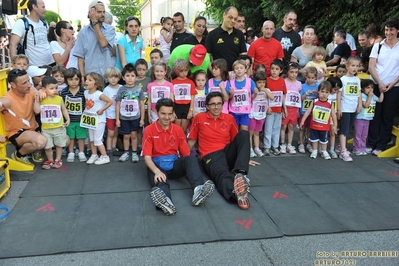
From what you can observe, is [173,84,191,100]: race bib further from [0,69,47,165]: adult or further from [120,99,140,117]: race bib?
[0,69,47,165]: adult

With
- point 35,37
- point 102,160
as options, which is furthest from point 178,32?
point 102,160

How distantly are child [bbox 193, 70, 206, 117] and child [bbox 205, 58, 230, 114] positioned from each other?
9 cm

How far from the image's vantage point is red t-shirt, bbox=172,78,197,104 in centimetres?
554

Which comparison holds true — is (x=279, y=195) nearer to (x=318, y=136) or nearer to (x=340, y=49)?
(x=318, y=136)

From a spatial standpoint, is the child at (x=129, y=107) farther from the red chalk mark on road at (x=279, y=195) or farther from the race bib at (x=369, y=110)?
the race bib at (x=369, y=110)

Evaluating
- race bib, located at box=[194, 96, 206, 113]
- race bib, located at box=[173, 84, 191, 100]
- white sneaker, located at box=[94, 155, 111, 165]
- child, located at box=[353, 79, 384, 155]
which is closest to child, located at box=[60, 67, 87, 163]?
white sneaker, located at box=[94, 155, 111, 165]

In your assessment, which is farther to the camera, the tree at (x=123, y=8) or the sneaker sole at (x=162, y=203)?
the tree at (x=123, y=8)

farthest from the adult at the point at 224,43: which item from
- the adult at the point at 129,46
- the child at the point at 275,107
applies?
the adult at the point at 129,46

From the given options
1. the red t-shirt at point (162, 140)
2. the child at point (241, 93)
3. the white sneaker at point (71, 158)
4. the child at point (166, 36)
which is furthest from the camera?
the child at point (166, 36)

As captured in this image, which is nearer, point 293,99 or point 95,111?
point 95,111

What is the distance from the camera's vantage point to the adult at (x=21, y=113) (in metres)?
4.84

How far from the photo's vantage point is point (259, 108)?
5801 mm

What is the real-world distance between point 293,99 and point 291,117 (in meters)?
0.31

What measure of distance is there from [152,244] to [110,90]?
2942 millimetres
